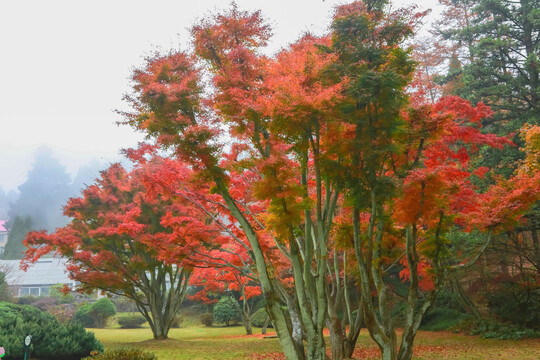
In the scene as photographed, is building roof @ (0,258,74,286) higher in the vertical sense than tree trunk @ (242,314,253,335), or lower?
higher

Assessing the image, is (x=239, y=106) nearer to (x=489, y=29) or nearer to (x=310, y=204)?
(x=310, y=204)

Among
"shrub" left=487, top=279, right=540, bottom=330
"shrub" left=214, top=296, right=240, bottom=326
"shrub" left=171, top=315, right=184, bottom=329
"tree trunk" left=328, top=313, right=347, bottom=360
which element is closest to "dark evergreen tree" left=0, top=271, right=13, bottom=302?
"shrub" left=171, top=315, right=184, bottom=329

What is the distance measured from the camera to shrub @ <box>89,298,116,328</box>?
25.3 meters

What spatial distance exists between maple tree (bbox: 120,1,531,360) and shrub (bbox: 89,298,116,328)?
21.5 meters

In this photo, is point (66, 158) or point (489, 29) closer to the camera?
point (489, 29)

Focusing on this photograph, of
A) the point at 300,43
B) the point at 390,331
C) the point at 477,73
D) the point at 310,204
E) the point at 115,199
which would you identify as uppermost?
the point at 477,73

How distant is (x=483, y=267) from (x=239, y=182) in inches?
383

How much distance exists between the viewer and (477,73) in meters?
14.7

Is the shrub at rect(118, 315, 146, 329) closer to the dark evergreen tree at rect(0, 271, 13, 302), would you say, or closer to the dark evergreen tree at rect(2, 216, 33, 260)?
the dark evergreen tree at rect(0, 271, 13, 302)

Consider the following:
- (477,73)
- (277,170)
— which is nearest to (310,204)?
(277,170)

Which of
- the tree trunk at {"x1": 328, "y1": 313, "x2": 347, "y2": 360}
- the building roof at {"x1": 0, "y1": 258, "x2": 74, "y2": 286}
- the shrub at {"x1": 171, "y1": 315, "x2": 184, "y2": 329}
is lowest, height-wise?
the shrub at {"x1": 171, "y1": 315, "x2": 184, "y2": 329}

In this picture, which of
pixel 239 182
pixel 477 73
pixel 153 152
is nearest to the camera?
pixel 239 182

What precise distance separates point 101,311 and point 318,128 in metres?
24.2

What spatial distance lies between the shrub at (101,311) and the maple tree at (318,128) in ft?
70.5
